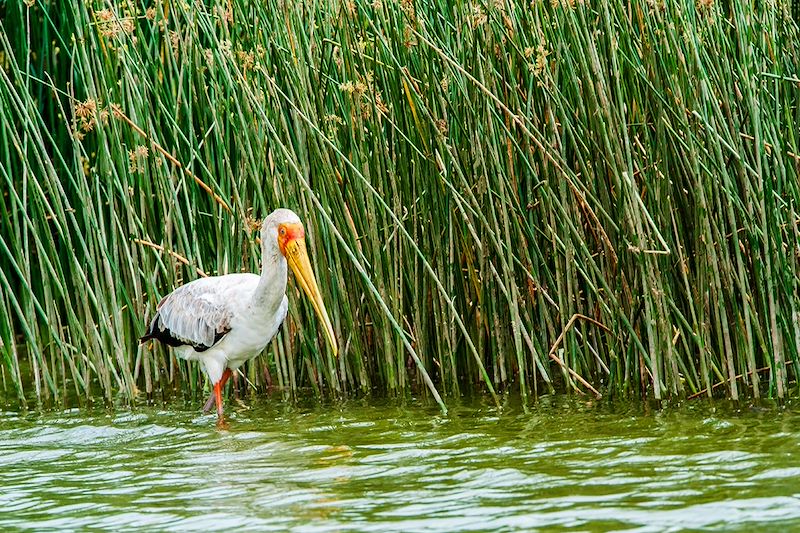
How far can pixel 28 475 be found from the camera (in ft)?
15.4

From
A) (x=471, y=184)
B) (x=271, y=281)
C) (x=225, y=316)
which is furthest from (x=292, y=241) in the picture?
(x=471, y=184)

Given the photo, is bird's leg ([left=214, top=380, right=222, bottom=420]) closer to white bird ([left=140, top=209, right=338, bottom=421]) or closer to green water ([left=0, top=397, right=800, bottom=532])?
white bird ([left=140, top=209, right=338, bottom=421])

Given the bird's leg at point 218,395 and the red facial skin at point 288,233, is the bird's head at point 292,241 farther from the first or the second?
the bird's leg at point 218,395

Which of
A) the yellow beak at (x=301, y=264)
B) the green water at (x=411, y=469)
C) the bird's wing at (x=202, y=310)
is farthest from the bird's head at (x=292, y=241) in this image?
the green water at (x=411, y=469)

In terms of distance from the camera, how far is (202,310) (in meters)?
5.97

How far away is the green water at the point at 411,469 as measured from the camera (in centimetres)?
364

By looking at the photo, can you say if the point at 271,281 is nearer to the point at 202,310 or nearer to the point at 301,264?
the point at 301,264

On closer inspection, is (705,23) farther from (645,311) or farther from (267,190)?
(267,190)

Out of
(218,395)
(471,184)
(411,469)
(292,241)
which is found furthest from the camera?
(218,395)

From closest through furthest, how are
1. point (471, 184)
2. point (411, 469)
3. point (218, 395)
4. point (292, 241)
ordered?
point (411, 469) → point (292, 241) → point (471, 184) → point (218, 395)

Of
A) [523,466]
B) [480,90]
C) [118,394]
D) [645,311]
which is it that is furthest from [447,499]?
[118,394]

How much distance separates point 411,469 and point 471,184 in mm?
1842

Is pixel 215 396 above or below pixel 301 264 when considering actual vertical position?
below

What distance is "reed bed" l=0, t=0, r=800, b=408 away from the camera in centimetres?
511
